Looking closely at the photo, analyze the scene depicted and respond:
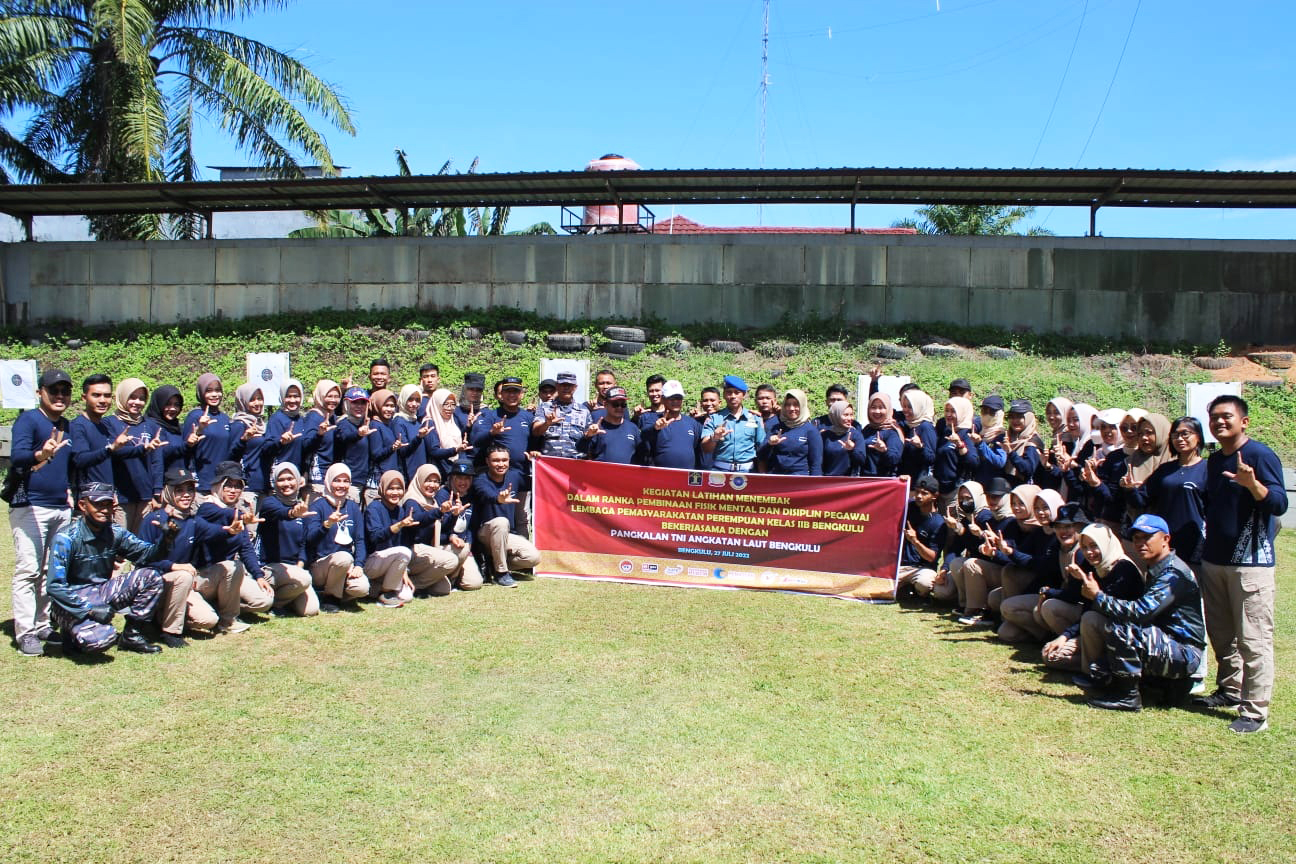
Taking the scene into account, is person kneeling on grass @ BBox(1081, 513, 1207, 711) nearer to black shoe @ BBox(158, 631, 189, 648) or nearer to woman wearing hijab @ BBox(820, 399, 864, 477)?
woman wearing hijab @ BBox(820, 399, 864, 477)

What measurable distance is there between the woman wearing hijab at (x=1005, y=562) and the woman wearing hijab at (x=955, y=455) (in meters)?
0.88

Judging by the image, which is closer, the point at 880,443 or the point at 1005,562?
the point at 1005,562

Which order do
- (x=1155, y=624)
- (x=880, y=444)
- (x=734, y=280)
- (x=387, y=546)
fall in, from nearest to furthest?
(x=1155, y=624)
(x=387, y=546)
(x=880, y=444)
(x=734, y=280)

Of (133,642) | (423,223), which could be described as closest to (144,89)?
(423,223)

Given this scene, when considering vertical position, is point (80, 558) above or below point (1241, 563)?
below

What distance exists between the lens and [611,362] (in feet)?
52.6

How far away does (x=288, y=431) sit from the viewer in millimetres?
8273

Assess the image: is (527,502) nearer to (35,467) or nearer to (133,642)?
(133,642)

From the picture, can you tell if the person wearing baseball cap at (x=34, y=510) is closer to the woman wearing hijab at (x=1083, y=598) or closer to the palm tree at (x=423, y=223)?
the woman wearing hijab at (x=1083, y=598)

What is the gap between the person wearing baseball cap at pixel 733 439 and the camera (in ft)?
29.4

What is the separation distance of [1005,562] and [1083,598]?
0.90m

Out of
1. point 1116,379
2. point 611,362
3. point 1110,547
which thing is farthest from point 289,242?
point 1110,547

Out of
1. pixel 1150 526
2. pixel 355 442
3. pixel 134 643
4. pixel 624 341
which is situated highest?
pixel 624 341

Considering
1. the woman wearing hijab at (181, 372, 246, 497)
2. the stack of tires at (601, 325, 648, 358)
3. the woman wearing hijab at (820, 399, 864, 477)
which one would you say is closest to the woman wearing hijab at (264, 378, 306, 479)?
the woman wearing hijab at (181, 372, 246, 497)
